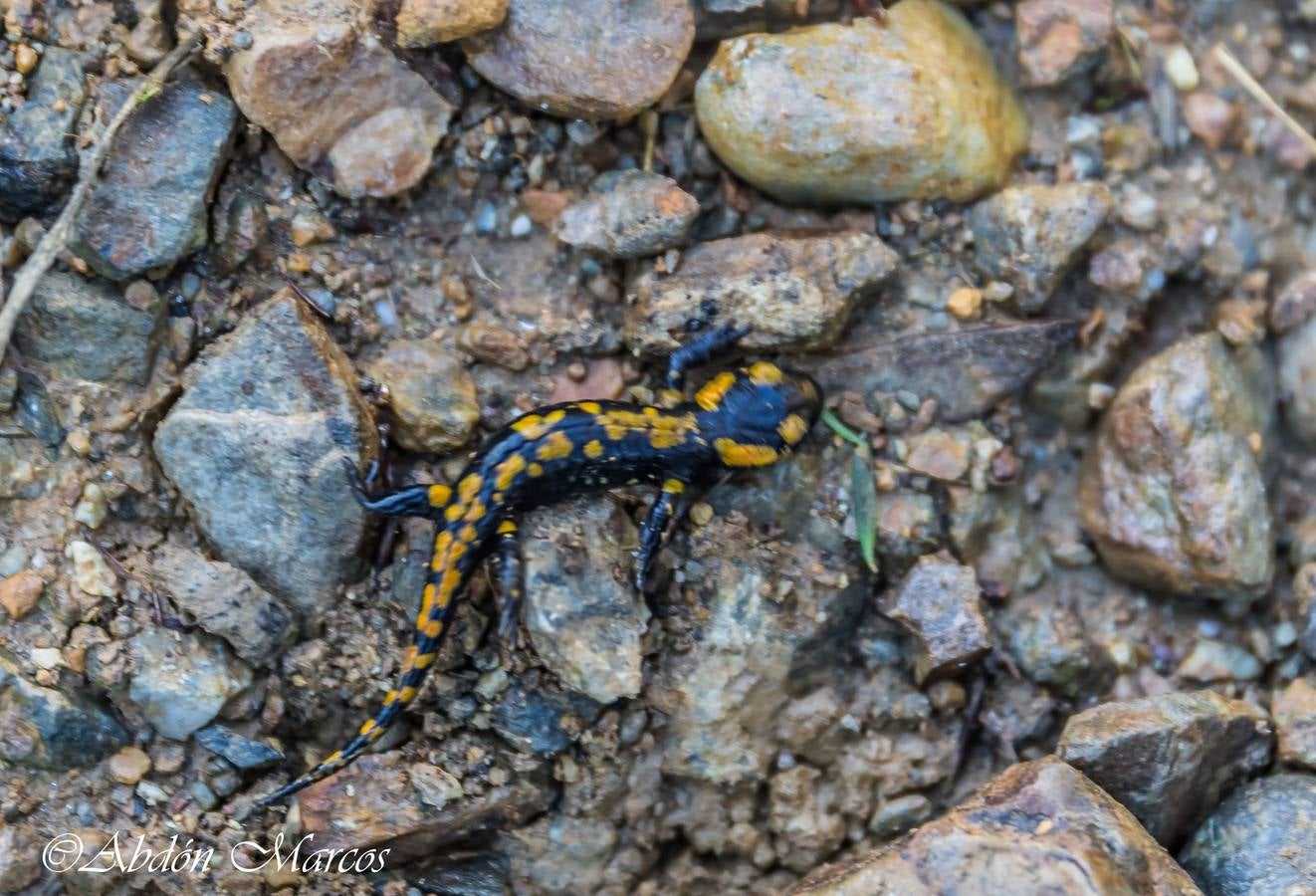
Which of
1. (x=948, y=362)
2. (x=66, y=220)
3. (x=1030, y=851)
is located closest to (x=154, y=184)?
(x=66, y=220)

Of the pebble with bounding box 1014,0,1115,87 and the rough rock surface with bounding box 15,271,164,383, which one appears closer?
the rough rock surface with bounding box 15,271,164,383

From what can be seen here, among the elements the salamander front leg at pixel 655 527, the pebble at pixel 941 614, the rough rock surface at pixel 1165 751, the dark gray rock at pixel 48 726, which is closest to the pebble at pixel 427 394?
the salamander front leg at pixel 655 527

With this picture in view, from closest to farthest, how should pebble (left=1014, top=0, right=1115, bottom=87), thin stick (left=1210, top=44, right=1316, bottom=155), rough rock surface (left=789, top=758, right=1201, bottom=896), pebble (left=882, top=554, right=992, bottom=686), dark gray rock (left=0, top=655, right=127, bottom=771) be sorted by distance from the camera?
1. rough rock surface (left=789, top=758, right=1201, bottom=896)
2. dark gray rock (left=0, top=655, right=127, bottom=771)
3. pebble (left=882, top=554, right=992, bottom=686)
4. pebble (left=1014, top=0, right=1115, bottom=87)
5. thin stick (left=1210, top=44, right=1316, bottom=155)

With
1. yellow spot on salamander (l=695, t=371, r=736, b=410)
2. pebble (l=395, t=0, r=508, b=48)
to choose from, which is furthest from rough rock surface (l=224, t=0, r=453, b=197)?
yellow spot on salamander (l=695, t=371, r=736, b=410)

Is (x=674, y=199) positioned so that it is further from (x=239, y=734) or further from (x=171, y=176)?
(x=239, y=734)

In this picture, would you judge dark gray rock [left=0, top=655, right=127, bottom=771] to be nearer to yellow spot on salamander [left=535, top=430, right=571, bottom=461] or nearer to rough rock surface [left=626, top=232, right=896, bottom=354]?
yellow spot on salamander [left=535, top=430, right=571, bottom=461]

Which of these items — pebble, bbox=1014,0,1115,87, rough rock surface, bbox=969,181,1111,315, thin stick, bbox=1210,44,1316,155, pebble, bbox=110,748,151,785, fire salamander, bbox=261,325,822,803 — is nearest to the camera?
pebble, bbox=110,748,151,785
